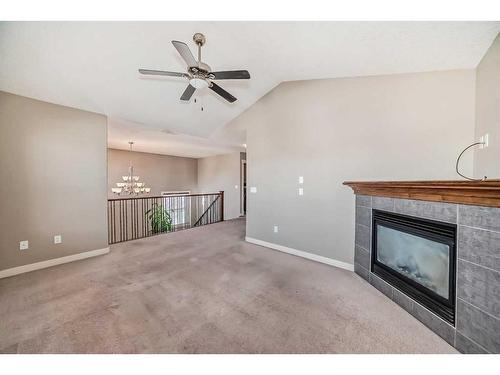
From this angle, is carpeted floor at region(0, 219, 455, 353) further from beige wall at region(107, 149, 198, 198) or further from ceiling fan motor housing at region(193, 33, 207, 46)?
beige wall at region(107, 149, 198, 198)

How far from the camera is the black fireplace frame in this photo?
162 centimetres

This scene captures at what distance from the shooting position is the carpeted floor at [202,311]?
1.55 meters

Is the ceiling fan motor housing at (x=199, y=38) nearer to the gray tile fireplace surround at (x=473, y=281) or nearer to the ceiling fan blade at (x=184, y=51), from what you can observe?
the ceiling fan blade at (x=184, y=51)

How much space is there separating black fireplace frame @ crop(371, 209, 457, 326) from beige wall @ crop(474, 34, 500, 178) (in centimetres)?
68

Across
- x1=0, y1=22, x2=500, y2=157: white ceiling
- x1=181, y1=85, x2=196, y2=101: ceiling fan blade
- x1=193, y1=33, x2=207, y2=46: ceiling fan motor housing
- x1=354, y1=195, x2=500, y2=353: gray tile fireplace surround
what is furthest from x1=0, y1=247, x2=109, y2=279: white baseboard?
x1=354, y1=195, x2=500, y2=353: gray tile fireplace surround

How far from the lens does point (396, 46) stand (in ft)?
6.85

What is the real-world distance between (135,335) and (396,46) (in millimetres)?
3676

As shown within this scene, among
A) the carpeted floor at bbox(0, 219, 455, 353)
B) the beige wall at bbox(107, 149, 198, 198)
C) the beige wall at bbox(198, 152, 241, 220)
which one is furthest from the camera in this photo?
the beige wall at bbox(198, 152, 241, 220)

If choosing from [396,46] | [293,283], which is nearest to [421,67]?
[396,46]

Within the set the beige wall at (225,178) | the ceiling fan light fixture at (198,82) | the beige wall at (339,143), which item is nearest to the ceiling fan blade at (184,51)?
the ceiling fan light fixture at (198,82)

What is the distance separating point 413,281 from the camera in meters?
1.97

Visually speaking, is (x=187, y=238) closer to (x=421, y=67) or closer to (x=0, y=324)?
(x=0, y=324)
